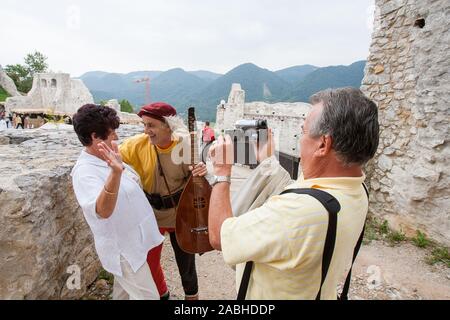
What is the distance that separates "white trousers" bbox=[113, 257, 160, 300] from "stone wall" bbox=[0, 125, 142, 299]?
55cm

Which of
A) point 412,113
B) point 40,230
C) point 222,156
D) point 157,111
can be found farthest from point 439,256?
point 40,230

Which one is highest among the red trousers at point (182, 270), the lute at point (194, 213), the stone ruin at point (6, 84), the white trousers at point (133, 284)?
the stone ruin at point (6, 84)

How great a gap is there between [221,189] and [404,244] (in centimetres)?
401

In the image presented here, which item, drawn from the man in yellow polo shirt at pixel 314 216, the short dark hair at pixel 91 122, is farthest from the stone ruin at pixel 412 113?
the short dark hair at pixel 91 122

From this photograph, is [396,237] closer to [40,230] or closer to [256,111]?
[40,230]

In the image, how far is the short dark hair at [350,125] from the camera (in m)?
0.98

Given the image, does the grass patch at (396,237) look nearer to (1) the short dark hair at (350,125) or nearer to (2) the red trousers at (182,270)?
(2) the red trousers at (182,270)

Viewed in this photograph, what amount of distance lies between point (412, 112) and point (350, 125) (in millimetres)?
3884

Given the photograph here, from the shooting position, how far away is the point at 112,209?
157 centimetres

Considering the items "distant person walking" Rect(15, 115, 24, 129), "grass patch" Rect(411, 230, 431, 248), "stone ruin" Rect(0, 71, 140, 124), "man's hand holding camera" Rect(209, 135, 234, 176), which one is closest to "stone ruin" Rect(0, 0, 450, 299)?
"grass patch" Rect(411, 230, 431, 248)

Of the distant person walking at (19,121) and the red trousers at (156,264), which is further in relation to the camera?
the distant person walking at (19,121)

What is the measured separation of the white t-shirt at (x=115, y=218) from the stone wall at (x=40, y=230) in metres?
0.36

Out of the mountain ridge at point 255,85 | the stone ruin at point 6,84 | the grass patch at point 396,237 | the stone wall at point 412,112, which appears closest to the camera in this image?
the stone wall at point 412,112
